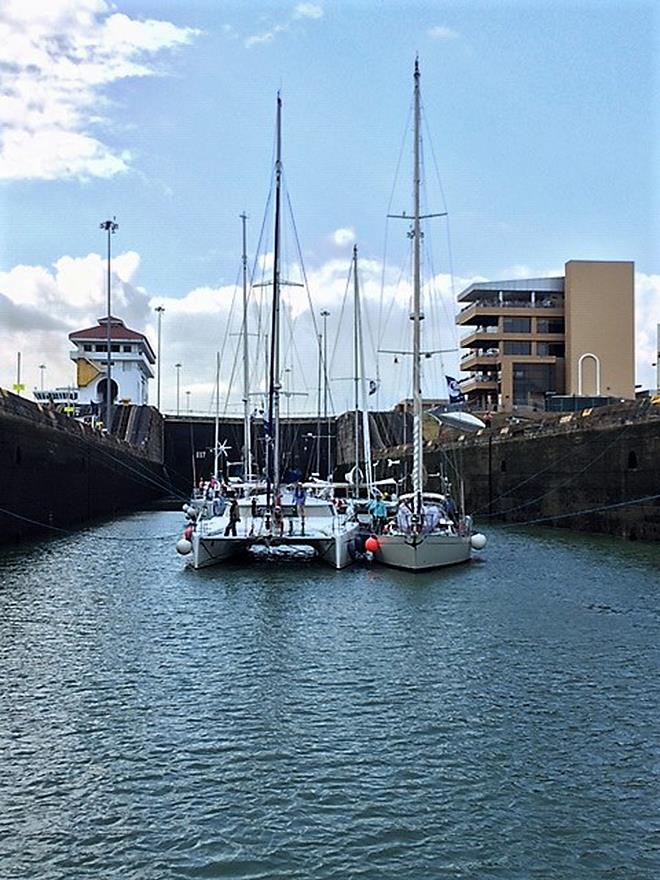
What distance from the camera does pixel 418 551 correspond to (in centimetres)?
2528

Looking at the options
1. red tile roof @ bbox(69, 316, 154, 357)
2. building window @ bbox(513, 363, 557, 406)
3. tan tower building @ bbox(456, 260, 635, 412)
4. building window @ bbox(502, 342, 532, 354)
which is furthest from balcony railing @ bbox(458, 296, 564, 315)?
red tile roof @ bbox(69, 316, 154, 357)

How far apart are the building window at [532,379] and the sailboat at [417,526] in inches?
2258

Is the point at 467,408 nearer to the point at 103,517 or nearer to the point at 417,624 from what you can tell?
the point at 103,517

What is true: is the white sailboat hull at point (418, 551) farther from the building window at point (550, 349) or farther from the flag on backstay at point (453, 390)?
the building window at point (550, 349)

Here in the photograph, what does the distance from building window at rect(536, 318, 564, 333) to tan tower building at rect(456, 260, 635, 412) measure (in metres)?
0.09

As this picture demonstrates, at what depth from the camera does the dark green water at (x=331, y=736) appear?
8.39 meters

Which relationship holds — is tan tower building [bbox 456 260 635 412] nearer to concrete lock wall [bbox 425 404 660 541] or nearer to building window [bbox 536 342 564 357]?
building window [bbox 536 342 564 357]

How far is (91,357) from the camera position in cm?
8812

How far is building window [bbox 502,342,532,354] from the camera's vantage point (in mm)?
84250

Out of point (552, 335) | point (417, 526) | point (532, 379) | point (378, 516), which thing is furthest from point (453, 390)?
point (552, 335)

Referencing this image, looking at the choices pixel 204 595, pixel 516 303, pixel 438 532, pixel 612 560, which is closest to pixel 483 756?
pixel 204 595

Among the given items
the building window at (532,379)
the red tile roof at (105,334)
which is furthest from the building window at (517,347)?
the red tile roof at (105,334)

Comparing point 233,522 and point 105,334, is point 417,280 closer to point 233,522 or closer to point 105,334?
point 233,522

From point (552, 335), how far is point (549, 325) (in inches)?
46.4
